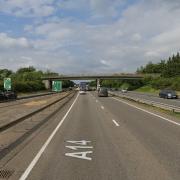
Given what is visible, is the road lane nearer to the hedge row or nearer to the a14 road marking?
the a14 road marking

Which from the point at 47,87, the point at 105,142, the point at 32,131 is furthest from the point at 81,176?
the point at 47,87

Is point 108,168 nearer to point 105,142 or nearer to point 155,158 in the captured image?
A: point 155,158

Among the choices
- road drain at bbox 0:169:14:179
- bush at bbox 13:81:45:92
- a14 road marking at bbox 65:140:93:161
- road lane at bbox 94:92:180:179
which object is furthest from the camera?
bush at bbox 13:81:45:92

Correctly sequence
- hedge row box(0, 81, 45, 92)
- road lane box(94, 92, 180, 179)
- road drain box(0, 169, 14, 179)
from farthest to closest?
hedge row box(0, 81, 45, 92) → road lane box(94, 92, 180, 179) → road drain box(0, 169, 14, 179)

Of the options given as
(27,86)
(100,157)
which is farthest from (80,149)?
(27,86)

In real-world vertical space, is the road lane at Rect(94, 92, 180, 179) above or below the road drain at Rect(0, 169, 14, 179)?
below

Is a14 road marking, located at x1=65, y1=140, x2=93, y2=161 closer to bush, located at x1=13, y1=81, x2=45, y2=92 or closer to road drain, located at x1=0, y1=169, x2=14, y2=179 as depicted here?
road drain, located at x1=0, y1=169, x2=14, y2=179

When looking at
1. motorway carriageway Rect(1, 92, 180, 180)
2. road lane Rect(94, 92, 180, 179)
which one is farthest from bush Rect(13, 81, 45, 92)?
motorway carriageway Rect(1, 92, 180, 180)

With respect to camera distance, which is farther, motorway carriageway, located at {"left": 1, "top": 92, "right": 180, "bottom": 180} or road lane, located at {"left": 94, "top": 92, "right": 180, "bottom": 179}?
road lane, located at {"left": 94, "top": 92, "right": 180, "bottom": 179}

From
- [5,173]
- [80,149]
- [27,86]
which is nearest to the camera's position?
[5,173]

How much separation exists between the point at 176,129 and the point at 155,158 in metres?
7.38

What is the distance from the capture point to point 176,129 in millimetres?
17516

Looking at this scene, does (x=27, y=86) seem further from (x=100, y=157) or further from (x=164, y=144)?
(x=100, y=157)

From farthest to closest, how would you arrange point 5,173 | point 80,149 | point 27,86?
point 27,86, point 80,149, point 5,173
